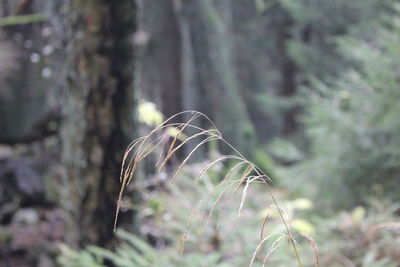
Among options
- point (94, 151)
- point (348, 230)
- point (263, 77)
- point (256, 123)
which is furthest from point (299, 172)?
point (256, 123)

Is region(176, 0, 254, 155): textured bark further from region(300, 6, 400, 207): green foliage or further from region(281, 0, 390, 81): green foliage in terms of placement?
region(300, 6, 400, 207): green foliage

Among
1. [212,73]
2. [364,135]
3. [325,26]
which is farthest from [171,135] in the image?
[325,26]

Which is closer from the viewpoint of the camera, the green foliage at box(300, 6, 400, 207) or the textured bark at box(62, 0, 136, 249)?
the textured bark at box(62, 0, 136, 249)

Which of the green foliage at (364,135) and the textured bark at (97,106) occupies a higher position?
the textured bark at (97,106)

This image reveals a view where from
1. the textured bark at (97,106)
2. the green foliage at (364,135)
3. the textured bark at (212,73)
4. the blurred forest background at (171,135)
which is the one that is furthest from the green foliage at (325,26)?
the textured bark at (97,106)

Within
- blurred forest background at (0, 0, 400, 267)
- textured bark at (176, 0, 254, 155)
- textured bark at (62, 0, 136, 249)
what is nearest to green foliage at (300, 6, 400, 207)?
blurred forest background at (0, 0, 400, 267)

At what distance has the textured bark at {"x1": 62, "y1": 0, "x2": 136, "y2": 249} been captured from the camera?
3.33m

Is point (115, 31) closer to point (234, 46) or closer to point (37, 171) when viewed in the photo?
point (37, 171)

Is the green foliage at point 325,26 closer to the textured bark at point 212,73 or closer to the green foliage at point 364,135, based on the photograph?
the textured bark at point 212,73

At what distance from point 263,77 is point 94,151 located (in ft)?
43.0

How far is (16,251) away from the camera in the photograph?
18.1 feet

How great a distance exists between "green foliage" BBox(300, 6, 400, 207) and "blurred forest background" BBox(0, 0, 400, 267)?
0.6 inches

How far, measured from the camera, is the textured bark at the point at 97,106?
333 cm

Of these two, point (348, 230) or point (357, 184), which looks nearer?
point (348, 230)
